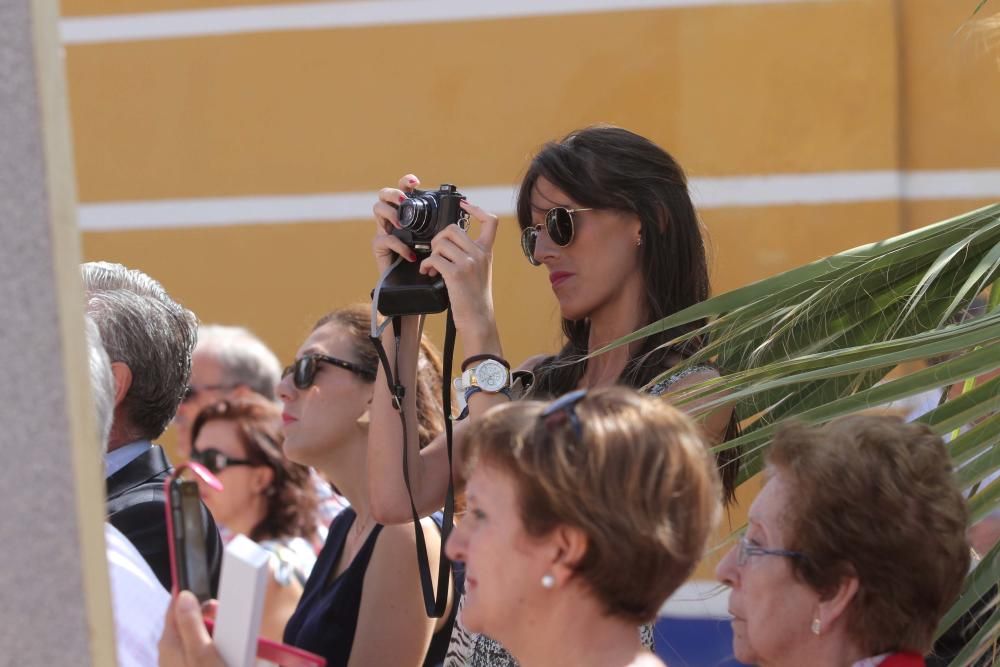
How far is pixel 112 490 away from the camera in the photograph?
7.73ft

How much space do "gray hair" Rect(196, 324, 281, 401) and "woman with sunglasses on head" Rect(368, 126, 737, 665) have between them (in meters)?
2.13

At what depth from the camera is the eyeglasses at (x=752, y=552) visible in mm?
1720

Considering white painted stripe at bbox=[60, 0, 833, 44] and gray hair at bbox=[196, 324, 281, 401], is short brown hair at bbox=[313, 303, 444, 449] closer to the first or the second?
gray hair at bbox=[196, 324, 281, 401]

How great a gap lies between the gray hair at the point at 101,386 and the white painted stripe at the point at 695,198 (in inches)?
102

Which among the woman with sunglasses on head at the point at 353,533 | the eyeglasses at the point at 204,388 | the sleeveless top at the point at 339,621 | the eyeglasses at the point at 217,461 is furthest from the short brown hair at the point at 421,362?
the eyeglasses at the point at 204,388

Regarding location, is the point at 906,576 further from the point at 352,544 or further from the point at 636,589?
the point at 352,544

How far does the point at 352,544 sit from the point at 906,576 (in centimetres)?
136

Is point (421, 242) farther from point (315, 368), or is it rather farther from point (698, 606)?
point (698, 606)

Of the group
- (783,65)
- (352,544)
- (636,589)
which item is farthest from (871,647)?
(783,65)

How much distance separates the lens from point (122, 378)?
245 cm

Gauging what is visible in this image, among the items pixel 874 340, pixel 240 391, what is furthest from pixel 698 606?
pixel 874 340

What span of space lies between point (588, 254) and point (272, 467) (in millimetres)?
2000

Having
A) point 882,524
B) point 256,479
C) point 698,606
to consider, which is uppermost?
point 882,524

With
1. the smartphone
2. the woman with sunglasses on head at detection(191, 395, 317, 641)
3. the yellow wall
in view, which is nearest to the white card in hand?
the smartphone
